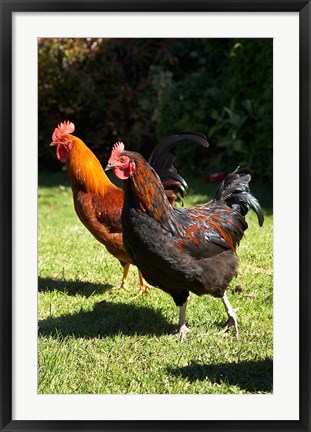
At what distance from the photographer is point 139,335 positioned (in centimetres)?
409

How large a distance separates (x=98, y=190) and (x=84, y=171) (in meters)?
0.21

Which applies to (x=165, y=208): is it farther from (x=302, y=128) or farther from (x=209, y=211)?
(x=302, y=128)

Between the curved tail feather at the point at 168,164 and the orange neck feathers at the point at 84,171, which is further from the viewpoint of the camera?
the orange neck feathers at the point at 84,171

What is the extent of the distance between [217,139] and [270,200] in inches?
82.7

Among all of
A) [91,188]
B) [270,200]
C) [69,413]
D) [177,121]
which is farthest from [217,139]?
[69,413]

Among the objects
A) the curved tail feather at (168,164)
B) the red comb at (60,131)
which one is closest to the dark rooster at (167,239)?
the curved tail feather at (168,164)

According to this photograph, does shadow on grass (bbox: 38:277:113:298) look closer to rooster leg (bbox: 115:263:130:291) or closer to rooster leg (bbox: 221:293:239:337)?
rooster leg (bbox: 115:263:130:291)

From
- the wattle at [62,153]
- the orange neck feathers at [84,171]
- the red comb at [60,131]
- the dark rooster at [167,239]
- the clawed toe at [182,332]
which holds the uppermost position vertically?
the red comb at [60,131]

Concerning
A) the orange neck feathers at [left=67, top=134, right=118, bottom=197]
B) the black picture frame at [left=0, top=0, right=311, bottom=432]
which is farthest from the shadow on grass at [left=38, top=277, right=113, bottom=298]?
the black picture frame at [left=0, top=0, right=311, bottom=432]

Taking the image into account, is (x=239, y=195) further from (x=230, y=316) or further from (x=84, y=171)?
(x=84, y=171)

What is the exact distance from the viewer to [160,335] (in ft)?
13.5

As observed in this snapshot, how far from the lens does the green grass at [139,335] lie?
3.40 m

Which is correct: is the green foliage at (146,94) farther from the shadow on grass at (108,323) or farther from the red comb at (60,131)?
the shadow on grass at (108,323)

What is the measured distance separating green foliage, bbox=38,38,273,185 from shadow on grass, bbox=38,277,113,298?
4.41 m
